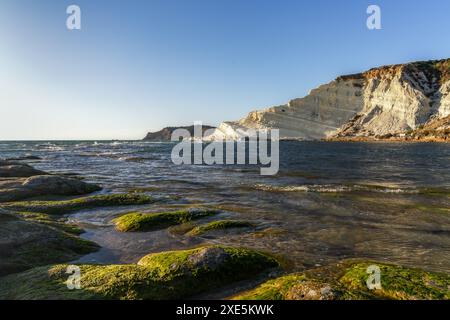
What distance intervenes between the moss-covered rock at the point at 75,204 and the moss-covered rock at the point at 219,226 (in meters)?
6.74

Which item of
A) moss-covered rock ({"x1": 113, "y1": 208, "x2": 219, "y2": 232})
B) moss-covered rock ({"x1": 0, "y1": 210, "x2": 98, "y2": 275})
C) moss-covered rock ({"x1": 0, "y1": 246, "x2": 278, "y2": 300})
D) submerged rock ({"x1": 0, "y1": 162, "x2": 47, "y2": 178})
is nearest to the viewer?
moss-covered rock ({"x1": 0, "y1": 246, "x2": 278, "y2": 300})

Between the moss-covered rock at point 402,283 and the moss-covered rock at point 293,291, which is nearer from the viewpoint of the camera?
the moss-covered rock at point 293,291

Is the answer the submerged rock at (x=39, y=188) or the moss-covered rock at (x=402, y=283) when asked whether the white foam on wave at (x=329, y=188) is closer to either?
the submerged rock at (x=39, y=188)

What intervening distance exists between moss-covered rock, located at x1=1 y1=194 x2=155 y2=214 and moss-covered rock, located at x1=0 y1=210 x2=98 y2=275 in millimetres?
6378

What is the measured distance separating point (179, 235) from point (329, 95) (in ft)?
500

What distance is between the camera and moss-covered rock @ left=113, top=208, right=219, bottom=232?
46.6 ft

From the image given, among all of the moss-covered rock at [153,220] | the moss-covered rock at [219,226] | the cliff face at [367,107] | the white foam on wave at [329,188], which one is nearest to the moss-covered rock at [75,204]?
the moss-covered rock at [153,220]

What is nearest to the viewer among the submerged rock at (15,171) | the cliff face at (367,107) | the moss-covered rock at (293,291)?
the moss-covered rock at (293,291)

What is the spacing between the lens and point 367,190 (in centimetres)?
2330

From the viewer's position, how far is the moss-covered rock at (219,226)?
1361cm

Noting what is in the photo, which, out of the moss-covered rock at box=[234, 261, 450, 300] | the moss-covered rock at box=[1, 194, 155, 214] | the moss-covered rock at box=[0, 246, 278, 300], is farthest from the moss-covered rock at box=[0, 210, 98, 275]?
the moss-covered rock at box=[1, 194, 155, 214]

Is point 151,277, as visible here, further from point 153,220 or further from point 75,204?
point 75,204

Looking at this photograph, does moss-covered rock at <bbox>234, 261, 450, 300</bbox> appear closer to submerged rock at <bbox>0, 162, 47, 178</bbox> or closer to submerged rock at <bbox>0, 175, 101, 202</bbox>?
submerged rock at <bbox>0, 175, 101, 202</bbox>

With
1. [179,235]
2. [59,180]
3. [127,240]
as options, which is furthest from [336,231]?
[59,180]
